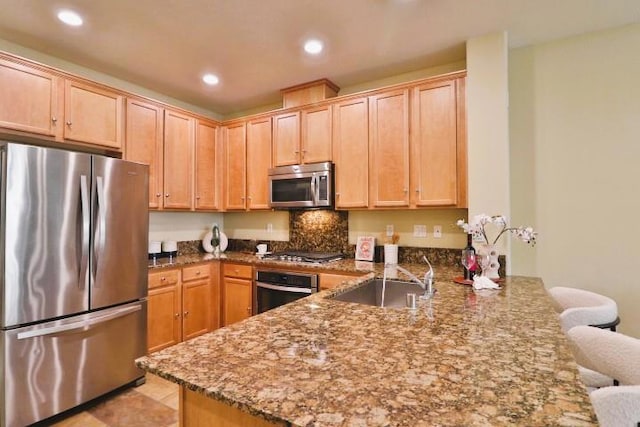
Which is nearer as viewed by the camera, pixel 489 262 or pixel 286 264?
pixel 489 262

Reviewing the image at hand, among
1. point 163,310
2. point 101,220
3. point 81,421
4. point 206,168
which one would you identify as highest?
point 206,168

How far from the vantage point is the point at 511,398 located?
0.78 m

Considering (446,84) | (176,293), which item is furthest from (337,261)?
(446,84)

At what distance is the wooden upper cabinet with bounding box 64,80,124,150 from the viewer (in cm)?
263

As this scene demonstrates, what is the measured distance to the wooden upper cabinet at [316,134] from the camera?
3260mm

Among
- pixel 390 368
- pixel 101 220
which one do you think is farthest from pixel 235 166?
pixel 390 368

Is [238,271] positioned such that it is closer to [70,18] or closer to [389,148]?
[389,148]

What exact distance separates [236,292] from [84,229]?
1564mm

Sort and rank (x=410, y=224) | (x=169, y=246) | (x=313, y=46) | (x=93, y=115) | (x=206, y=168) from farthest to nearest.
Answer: (x=206, y=168), (x=169, y=246), (x=410, y=224), (x=93, y=115), (x=313, y=46)

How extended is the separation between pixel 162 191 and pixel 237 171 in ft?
2.82

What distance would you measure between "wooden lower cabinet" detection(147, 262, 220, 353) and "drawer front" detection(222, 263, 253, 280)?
10cm

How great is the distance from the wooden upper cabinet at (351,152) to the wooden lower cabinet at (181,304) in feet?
5.25

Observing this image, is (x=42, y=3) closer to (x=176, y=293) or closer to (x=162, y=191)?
(x=162, y=191)

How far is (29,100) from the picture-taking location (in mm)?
2414
